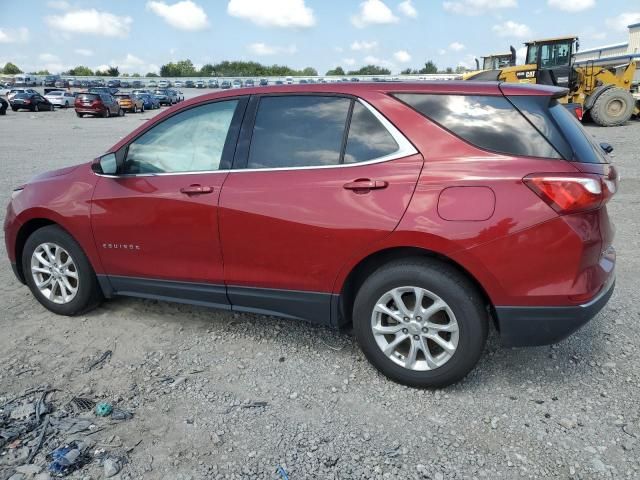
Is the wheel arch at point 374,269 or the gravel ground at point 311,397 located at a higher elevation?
the wheel arch at point 374,269

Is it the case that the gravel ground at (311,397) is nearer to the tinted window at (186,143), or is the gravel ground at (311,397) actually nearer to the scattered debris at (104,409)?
the scattered debris at (104,409)

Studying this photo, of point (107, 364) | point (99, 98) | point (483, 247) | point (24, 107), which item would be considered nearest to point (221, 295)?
point (107, 364)

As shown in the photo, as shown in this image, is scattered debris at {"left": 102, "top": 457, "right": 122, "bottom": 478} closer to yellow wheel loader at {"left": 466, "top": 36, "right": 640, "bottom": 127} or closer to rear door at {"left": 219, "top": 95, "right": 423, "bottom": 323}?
rear door at {"left": 219, "top": 95, "right": 423, "bottom": 323}

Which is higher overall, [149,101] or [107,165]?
[149,101]

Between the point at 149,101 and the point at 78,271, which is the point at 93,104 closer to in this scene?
the point at 149,101

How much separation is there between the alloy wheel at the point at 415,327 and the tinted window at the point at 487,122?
35.2 inches

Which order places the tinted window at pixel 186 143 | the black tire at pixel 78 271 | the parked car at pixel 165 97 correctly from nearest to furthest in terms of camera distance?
the tinted window at pixel 186 143 < the black tire at pixel 78 271 < the parked car at pixel 165 97

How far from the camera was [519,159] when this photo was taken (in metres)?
2.76

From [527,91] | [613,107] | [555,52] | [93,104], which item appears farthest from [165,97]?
[527,91]

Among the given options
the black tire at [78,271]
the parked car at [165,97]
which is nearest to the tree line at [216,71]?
the parked car at [165,97]

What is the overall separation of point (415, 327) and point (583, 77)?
64.7 ft

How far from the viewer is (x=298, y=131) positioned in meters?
3.33

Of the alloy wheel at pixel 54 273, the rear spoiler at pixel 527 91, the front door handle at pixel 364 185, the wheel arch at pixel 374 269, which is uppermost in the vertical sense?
the rear spoiler at pixel 527 91

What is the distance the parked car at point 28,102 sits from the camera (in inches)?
1394
